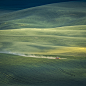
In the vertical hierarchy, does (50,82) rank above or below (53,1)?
below

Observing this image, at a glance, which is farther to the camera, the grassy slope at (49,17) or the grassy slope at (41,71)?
the grassy slope at (49,17)

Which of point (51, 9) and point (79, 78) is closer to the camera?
point (79, 78)

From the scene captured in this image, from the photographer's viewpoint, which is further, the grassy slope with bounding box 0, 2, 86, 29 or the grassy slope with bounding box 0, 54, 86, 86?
the grassy slope with bounding box 0, 2, 86, 29

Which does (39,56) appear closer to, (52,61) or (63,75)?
(52,61)

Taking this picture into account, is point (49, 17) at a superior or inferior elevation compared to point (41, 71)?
superior

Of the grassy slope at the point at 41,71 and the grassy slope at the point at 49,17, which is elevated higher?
the grassy slope at the point at 49,17

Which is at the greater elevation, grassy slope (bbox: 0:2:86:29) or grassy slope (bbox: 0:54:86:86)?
grassy slope (bbox: 0:2:86:29)

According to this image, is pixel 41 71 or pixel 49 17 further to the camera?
pixel 49 17

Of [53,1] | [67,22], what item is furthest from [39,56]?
[53,1]
